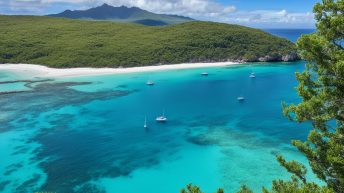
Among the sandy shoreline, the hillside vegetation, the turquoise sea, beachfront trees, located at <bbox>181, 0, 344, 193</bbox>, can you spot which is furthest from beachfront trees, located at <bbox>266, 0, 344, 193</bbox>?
the hillside vegetation

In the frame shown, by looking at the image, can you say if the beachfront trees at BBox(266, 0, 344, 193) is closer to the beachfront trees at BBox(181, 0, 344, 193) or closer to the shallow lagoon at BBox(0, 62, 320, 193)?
the beachfront trees at BBox(181, 0, 344, 193)

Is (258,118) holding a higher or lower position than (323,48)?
lower

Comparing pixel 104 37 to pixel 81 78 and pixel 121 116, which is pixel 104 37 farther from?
pixel 121 116

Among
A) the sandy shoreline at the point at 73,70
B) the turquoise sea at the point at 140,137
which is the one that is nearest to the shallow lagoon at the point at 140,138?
the turquoise sea at the point at 140,137

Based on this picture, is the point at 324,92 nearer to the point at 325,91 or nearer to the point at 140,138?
the point at 325,91

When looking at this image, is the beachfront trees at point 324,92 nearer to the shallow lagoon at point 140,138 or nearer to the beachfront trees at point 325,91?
the beachfront trees at point 325,91

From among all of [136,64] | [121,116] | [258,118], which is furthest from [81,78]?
[258,118]
